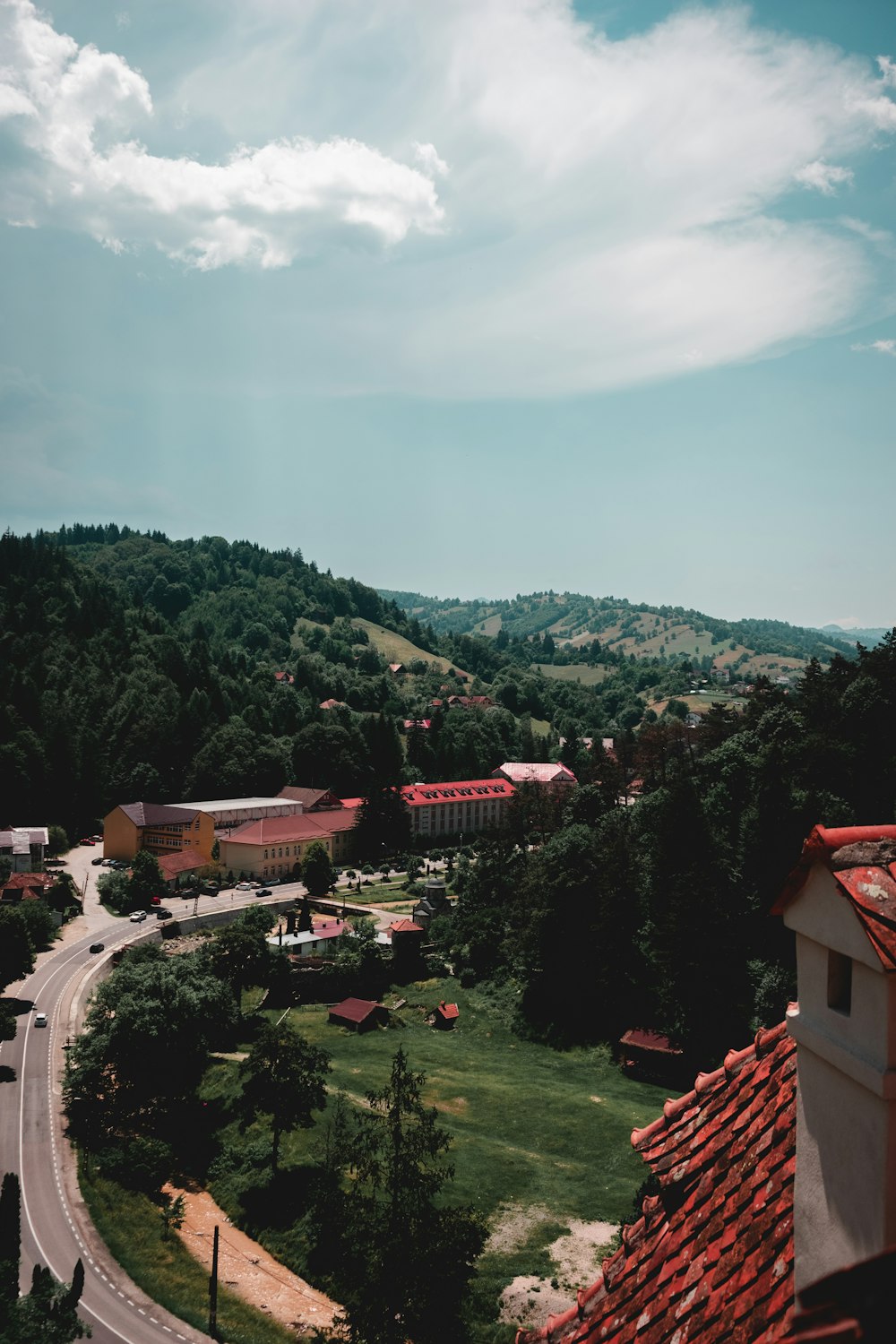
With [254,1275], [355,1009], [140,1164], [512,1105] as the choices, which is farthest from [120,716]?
[254,1275]

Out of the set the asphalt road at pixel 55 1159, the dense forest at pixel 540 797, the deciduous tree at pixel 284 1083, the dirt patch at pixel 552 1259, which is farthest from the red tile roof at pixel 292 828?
the dirt patch at pixel 552 1259

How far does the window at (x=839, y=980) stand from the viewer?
4258mm

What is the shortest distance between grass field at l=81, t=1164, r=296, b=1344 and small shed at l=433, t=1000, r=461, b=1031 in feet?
76.8

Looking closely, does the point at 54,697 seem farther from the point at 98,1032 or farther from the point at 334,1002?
the point at 98,1032

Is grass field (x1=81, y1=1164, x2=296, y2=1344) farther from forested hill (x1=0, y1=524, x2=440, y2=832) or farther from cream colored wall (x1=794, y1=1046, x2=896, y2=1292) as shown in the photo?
forested hill (x1=0, y1=524, x2=440, y2=832)

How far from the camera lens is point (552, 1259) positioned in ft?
91.6

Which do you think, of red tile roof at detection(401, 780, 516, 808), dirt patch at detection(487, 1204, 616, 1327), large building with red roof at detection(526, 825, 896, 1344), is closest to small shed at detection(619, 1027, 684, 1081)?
dirt patch at detection(487, 1204, 616, 1327)

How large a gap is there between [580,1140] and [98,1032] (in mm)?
23980

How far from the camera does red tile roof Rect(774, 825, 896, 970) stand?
3.85 metres

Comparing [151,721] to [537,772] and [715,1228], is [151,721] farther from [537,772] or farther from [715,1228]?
[715,1228]

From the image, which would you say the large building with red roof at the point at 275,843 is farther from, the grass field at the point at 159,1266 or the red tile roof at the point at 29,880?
the grass field at the point at 159,1266

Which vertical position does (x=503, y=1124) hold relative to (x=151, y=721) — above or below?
below

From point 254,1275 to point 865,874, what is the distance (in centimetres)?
3461

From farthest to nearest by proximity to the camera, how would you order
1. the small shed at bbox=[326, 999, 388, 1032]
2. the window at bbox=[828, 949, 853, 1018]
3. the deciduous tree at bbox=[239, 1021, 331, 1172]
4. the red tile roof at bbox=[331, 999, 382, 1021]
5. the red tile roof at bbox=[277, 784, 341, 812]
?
the red tile roof at bbox=[277, 784, 341, 812]
the red tile roof at bbox=[331, 999, 382, 1021]
the small shed at bbox=[326, 999, 388, 1032]
the deciduous tree at bbox=[239, 1021, 331, 1172]
the window at bbox=[828, 949, 853, 1018]
